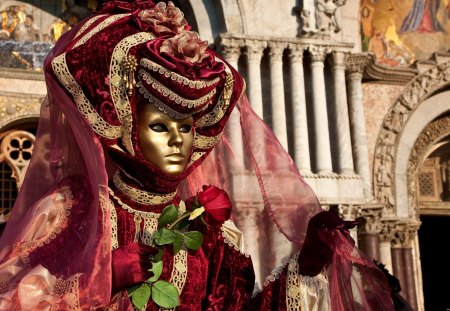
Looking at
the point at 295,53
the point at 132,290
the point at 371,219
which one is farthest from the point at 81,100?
the point at 371,219

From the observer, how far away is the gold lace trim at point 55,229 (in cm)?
275

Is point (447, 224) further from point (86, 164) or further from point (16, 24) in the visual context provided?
point (86, 164)

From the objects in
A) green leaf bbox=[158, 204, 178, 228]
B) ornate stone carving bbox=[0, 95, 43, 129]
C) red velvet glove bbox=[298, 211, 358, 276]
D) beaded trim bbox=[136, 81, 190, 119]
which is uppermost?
ornate stone carving bbox=[0, 95, 43, 129]

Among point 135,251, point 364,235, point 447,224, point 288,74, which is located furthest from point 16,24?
point 447,224

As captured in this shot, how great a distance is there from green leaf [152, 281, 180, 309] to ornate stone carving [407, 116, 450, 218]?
8419mm

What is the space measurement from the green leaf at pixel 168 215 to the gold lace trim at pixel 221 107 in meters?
0.45

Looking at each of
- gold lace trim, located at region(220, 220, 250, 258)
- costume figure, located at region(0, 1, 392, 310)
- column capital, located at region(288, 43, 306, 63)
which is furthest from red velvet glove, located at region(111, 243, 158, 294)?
column capital, located at region(288, 43, 306, 63)

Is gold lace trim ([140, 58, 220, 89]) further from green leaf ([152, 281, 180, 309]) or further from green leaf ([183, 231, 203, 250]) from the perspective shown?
green leaf ([152, 281, 180, 309])

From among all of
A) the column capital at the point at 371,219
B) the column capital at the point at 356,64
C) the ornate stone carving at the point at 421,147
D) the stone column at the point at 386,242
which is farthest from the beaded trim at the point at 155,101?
the ornate stone carving at the point at 421,147

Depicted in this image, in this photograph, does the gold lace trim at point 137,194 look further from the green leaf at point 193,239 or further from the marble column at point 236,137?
the marble column at point 236,137

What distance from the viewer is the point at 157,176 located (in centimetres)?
297

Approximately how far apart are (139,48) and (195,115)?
0.42 metres

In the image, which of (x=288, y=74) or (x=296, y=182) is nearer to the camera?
(x=296, y=182)

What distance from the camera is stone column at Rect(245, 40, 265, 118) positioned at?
857 centimetres
